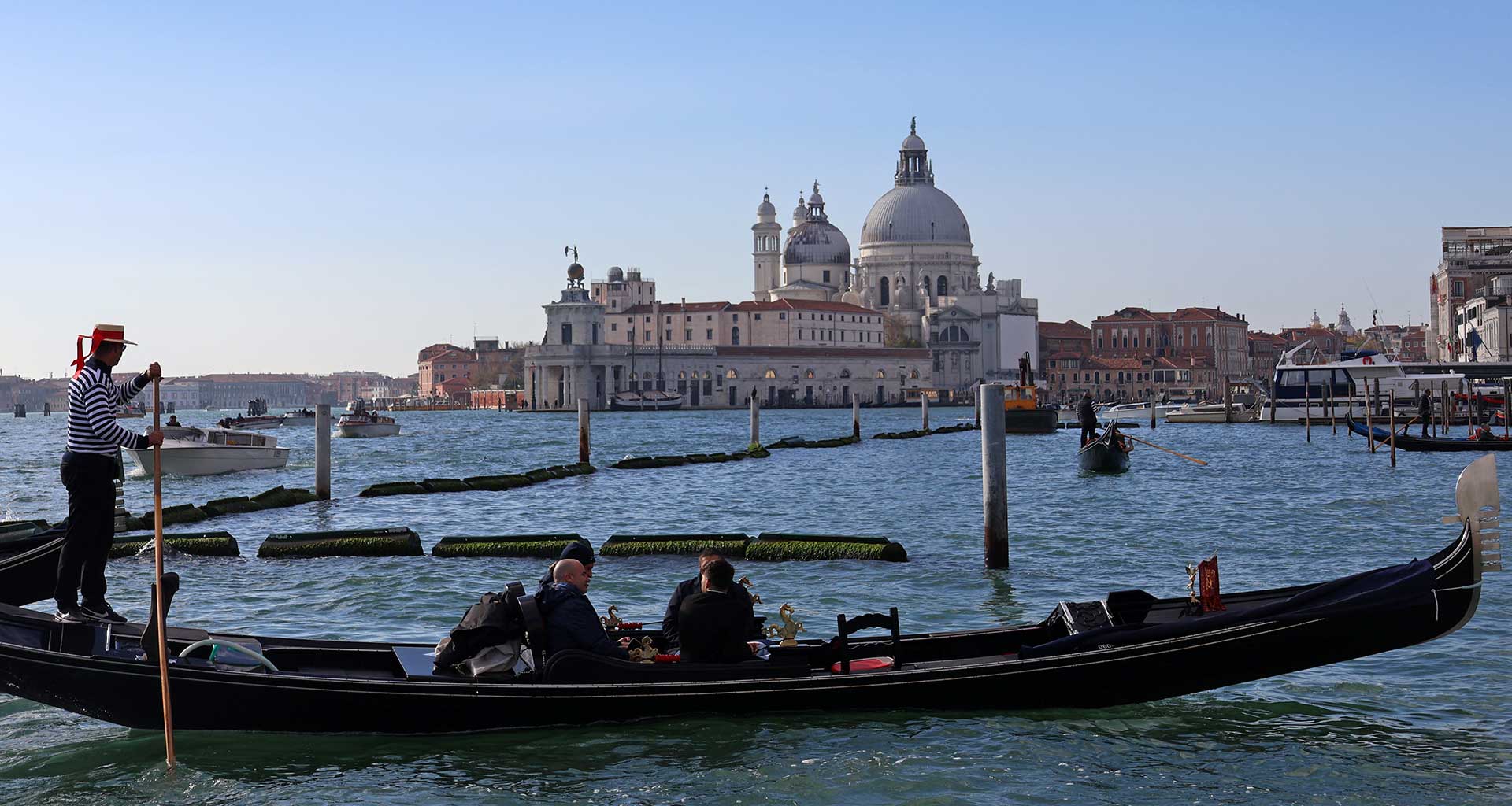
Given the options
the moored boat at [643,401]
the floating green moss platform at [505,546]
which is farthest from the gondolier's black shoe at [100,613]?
the moored boat at [643,401]

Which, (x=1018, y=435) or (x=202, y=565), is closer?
(x=202, y=565)

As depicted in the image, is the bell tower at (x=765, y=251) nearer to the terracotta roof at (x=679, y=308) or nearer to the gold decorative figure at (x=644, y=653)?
the terracotta roof at (x=679, y=308)

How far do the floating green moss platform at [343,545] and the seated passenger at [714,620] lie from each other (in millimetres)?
8280

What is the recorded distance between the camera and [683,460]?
1369 inches

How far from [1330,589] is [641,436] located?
53.0 m

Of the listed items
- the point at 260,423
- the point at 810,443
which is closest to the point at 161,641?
the point at 810,443

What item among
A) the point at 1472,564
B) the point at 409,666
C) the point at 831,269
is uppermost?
the point at 831,269

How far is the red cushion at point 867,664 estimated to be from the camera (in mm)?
7938

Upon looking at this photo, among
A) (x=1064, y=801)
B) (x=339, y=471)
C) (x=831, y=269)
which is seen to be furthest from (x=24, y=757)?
(x=831, y=269)

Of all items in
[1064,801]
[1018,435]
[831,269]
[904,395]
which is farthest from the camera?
[831,269]

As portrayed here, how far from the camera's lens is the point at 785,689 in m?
7.71

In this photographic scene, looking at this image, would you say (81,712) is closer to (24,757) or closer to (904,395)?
(24,757)

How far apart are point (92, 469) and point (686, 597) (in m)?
3.20

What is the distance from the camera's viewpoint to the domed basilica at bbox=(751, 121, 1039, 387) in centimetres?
12081
